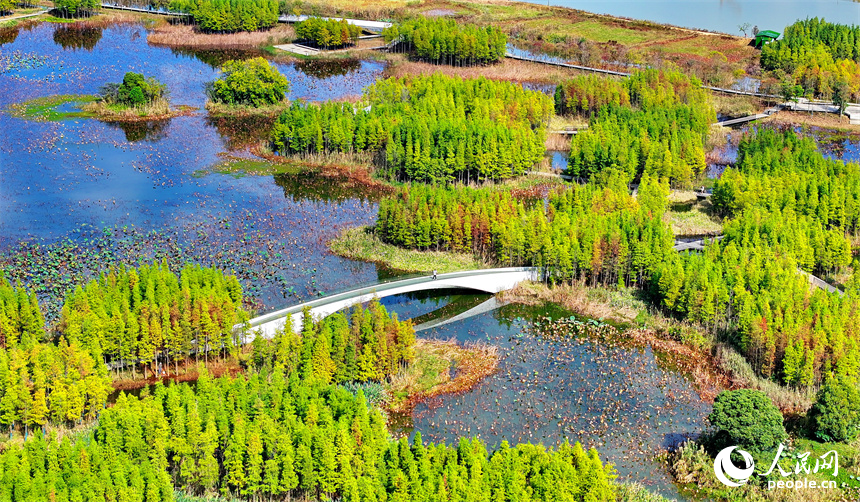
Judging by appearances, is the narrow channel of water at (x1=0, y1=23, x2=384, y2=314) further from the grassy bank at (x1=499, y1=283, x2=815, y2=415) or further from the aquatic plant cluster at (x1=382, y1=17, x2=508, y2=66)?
the aquatic plant cluster at (x1=382, y1=17, x2=508, y2=66)

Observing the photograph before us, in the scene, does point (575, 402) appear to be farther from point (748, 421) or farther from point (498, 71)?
point (498, 71)

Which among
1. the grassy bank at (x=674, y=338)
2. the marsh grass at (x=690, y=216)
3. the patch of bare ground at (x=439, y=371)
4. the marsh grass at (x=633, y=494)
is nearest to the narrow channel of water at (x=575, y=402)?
the patch of bare ground at (x=439, y=371)

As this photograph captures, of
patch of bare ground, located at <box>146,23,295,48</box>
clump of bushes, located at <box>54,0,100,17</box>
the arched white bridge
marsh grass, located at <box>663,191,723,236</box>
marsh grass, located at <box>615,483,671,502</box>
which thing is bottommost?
marsh grass, located at <box>615,483,671,502</box>

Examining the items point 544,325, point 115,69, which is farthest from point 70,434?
point 115,69

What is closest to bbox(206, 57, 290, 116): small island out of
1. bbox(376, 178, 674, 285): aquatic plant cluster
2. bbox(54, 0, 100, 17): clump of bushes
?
bbox(376, 178, 674, 285): aquatic plant cluster

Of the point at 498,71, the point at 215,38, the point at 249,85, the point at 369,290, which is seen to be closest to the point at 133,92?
the point at 249,85

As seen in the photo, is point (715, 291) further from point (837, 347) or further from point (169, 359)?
point (169, 359)
